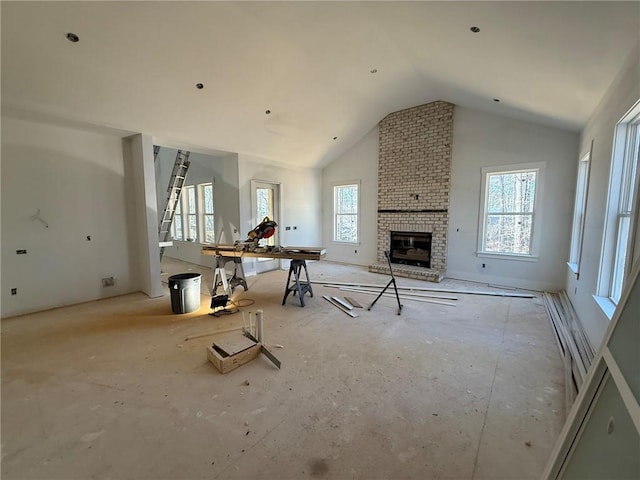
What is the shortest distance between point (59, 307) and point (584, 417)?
19.5 feet

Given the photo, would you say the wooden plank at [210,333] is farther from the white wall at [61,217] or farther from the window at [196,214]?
the window at [196,214]

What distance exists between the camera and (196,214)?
7.39 m

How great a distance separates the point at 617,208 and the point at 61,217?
7.02m

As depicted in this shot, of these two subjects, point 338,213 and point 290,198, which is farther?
point 338,213

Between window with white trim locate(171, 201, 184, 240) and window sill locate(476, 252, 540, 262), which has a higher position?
window with white trim locate(171, 201, 184, 240)

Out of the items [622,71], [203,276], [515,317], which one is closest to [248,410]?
[515,317]

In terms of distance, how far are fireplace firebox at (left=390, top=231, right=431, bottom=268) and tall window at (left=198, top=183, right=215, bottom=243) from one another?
4605mm

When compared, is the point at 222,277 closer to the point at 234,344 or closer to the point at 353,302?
the point at 234,344

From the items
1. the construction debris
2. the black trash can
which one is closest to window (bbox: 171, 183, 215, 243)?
the black trash can

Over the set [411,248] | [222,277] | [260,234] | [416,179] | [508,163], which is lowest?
[222,277]

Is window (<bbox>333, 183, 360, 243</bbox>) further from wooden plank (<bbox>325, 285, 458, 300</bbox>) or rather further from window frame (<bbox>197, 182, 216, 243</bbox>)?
window frame (<bbox>197, 182, 216, 243</bbox>)

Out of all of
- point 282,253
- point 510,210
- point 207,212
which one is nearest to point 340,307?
point 282,253

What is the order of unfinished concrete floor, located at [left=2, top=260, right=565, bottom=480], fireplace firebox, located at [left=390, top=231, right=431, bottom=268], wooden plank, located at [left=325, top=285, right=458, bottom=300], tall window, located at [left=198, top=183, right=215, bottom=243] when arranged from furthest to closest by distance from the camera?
tall window, located at [left=198, top=183, right=215, bottom=243] → fireplace firebox, located at [left=390, top=231, right=431, bottom=268] → wooden plank, located at [left=325, top=285, right=458, bottom=300] → unfinished concrete floor, located at [left=2, top=260, right=565, bottom=480]

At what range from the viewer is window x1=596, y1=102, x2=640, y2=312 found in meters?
2.60
